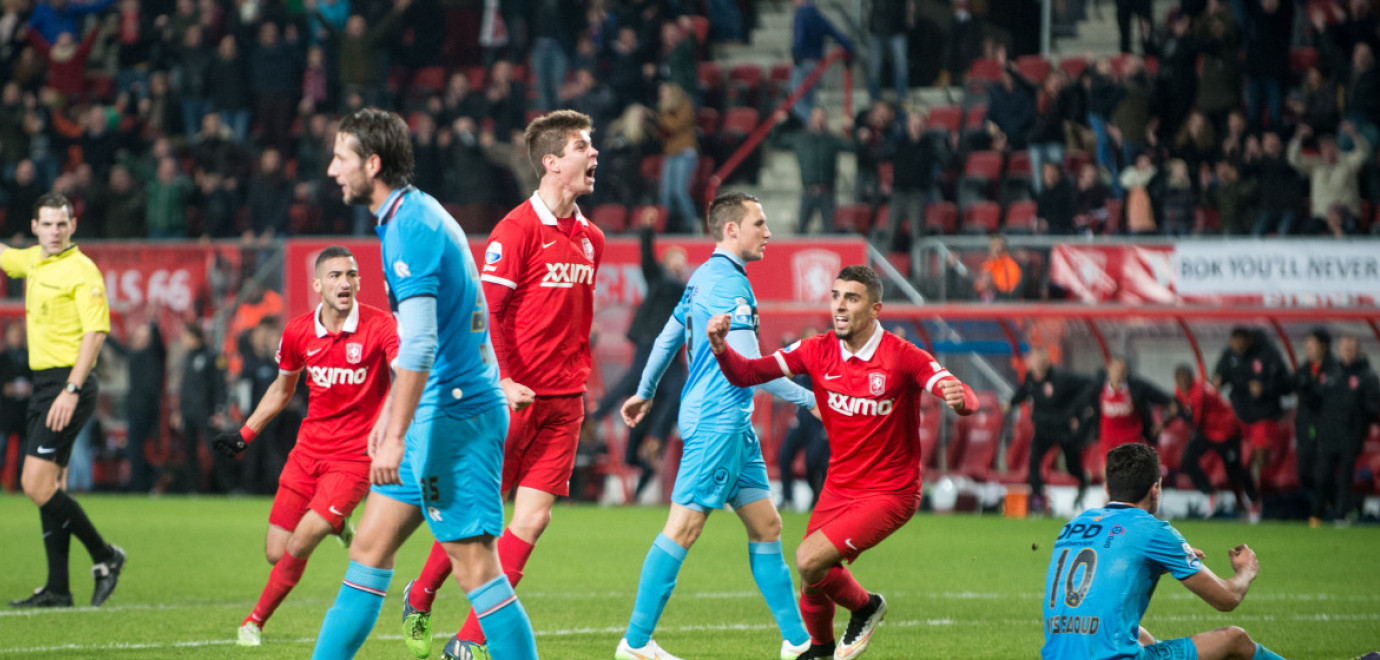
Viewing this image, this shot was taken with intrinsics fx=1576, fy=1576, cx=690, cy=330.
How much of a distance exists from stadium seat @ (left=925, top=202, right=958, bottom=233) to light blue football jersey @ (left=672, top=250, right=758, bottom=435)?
→ 12.6 metres

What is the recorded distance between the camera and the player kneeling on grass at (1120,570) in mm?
5457

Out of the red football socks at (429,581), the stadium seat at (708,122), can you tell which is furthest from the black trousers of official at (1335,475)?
the red football socks at (429,581)

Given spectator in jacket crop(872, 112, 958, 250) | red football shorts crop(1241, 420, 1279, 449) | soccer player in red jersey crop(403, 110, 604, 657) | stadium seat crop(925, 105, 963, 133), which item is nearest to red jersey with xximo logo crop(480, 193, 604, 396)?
soccer player in red jersey crop(403, 110, 604, 657)

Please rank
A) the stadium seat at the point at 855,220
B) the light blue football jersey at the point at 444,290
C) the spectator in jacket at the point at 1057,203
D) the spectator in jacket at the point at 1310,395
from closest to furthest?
the light blue football jersey at the point at 444,290, the spectator in jacket at the point at 1310,395, the spectator in jacket at the point at 1057,203, the stadium seat at the point at 855,220

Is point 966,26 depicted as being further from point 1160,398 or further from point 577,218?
point 577,218

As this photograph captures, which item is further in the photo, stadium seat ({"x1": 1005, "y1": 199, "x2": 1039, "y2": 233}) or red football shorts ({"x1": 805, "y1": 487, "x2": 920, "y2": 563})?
stadium seat ({"x1": 1005, "y1": 199, "x2": 1039, "y2": 233})

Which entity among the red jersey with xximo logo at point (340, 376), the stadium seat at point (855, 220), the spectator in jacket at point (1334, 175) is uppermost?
the spectator in jacket at point (1334, 175)

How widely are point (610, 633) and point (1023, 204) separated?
41.9 feet

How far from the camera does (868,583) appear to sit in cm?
1115

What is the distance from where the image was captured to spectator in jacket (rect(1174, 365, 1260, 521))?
16.0m

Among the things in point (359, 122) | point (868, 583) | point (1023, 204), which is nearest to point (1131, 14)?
point (1023, 204)

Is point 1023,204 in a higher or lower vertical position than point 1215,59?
→ lower

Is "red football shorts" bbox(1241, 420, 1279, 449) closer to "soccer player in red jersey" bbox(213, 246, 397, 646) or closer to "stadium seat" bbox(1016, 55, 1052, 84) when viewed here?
→ "stadium seat" bbox(1016, 55, 1052, 84)

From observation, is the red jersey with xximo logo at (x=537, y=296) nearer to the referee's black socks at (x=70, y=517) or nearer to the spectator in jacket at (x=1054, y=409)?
the referee's black socks at (x=70, y=517)
